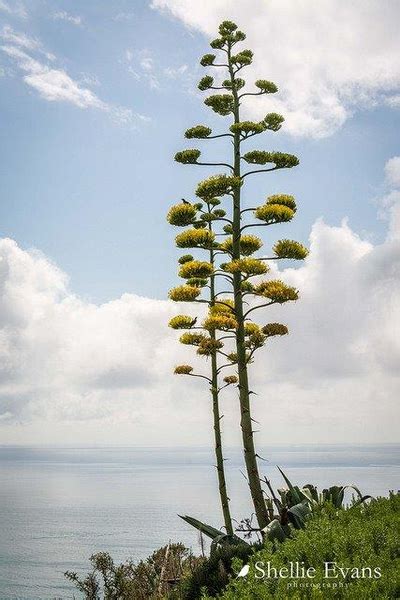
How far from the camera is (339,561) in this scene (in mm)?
4582

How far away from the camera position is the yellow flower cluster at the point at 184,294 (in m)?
11.5

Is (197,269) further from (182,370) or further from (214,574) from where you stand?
(214,574)

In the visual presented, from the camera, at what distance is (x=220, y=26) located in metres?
12.4

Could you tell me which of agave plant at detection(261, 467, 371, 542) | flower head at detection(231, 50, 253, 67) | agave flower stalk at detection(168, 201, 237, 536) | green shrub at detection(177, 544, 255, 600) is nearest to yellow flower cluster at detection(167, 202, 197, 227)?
agave flower stalk at detection(168, 201, 237, 536)

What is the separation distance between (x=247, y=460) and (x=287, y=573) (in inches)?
202

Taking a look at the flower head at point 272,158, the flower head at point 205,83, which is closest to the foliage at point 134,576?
the flower head at point 272,158

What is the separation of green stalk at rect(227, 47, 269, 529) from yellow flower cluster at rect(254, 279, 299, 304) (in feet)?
1.35

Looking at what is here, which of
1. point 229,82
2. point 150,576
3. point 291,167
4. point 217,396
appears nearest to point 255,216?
point 291,167

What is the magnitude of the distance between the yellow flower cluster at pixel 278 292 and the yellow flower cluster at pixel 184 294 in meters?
1.41

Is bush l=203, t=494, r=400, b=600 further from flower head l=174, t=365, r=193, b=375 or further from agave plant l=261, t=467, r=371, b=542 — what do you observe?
flower head l=174, t=365, r=193, b=375

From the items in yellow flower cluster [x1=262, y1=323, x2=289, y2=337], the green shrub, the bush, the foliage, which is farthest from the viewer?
yellow flower cluster [x1=262, y1=323, x2=289, y2=337]

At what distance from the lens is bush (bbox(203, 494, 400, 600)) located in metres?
3.94

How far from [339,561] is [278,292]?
6191mm

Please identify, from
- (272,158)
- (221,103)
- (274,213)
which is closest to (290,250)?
(274,213)
